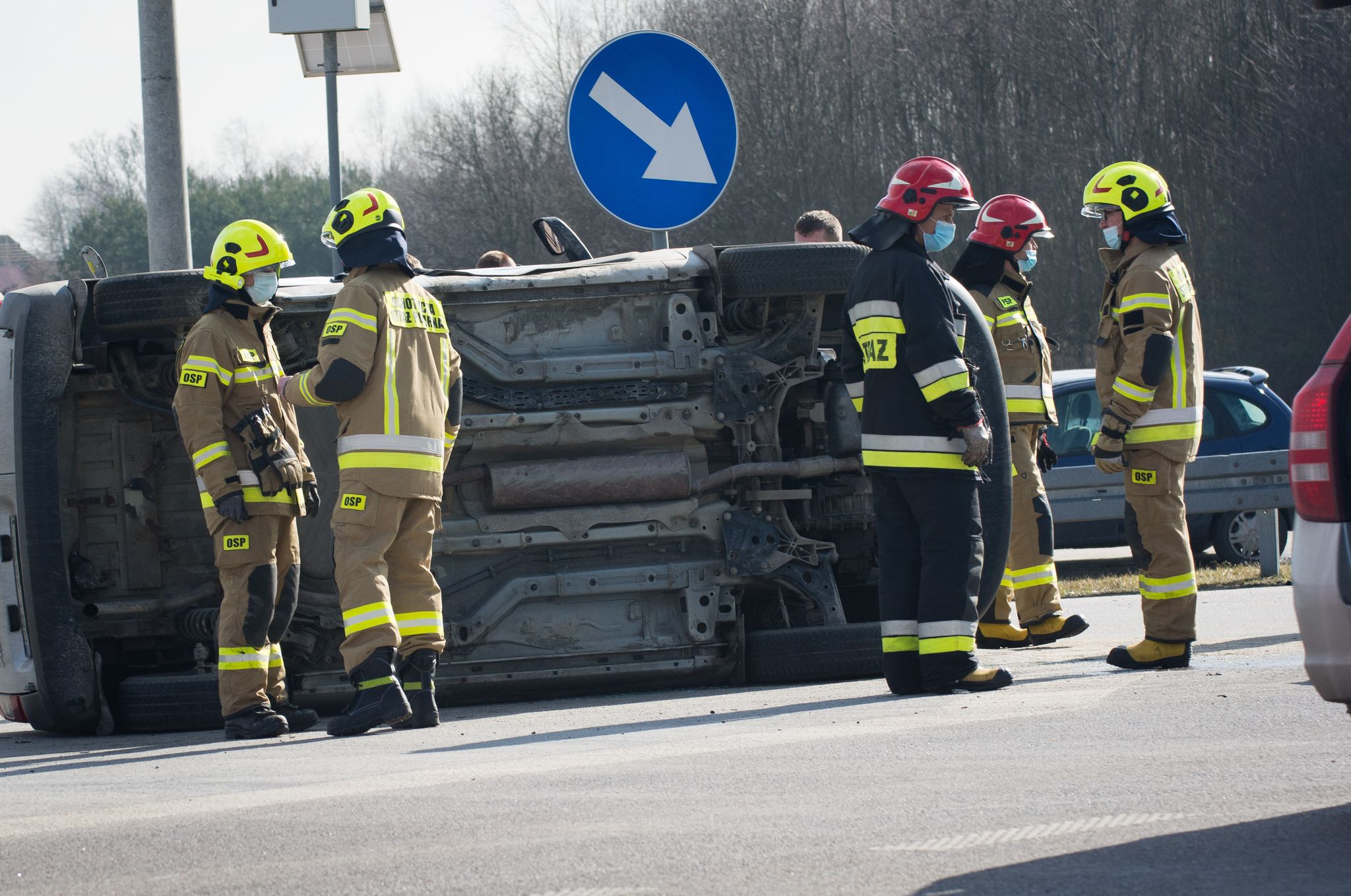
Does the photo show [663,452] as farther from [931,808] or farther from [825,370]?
[931,808]

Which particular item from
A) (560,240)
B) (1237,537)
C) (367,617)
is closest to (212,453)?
(367,617)

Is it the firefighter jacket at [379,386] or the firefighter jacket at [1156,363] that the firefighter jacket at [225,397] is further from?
the firefighter jacket at [1156,363]

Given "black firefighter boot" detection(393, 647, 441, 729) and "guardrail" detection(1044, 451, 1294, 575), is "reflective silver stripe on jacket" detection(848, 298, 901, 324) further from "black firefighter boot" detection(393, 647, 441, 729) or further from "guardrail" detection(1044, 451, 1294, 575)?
"guardrail" detection(1044, 451, 1294, 575)

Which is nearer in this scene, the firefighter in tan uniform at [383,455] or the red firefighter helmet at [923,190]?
the firefighter in tan uniform at [383,455]

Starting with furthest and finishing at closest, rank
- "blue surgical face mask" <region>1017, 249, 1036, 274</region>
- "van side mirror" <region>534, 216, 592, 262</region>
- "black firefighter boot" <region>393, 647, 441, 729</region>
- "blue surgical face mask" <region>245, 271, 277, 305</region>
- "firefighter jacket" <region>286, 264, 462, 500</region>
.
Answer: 1. "blue surgical face mask" <region>1017, 249, 1036, 274</region>
2. "van side mirror" <region>534, 216, 592, 262</region>
3. "blue surgical face mask" <region>245, 271, 277, 305</region>
4. "black firefighter boot" <region>393, 647, 441, 729</region>
5. "firefighter jacket" <region>286, 264, 462, 500</region>

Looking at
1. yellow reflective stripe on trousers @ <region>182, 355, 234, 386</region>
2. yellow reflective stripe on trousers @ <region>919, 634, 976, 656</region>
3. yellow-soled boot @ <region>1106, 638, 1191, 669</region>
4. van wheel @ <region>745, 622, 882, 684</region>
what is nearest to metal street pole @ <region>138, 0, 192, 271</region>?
yellow reflective stripe on trousers @ <region>182, 355, 234, 386</region>

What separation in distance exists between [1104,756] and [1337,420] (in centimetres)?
130

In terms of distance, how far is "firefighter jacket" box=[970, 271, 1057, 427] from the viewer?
7.69 metres

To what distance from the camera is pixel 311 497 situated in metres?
6.38

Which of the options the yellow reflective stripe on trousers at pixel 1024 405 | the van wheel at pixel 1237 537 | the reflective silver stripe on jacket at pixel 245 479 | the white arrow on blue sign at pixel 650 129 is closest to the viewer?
the reflective silver stripe on jacket at pixel 245 479

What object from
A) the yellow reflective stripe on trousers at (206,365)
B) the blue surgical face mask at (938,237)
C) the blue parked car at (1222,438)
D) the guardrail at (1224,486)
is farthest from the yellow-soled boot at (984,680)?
the blue parked car at (1222,438)

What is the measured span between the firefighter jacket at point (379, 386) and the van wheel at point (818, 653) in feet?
5.44

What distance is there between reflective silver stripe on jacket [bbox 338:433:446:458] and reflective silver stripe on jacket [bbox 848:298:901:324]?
1.69 metres

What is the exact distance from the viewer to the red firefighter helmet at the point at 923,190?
19.7 ft
